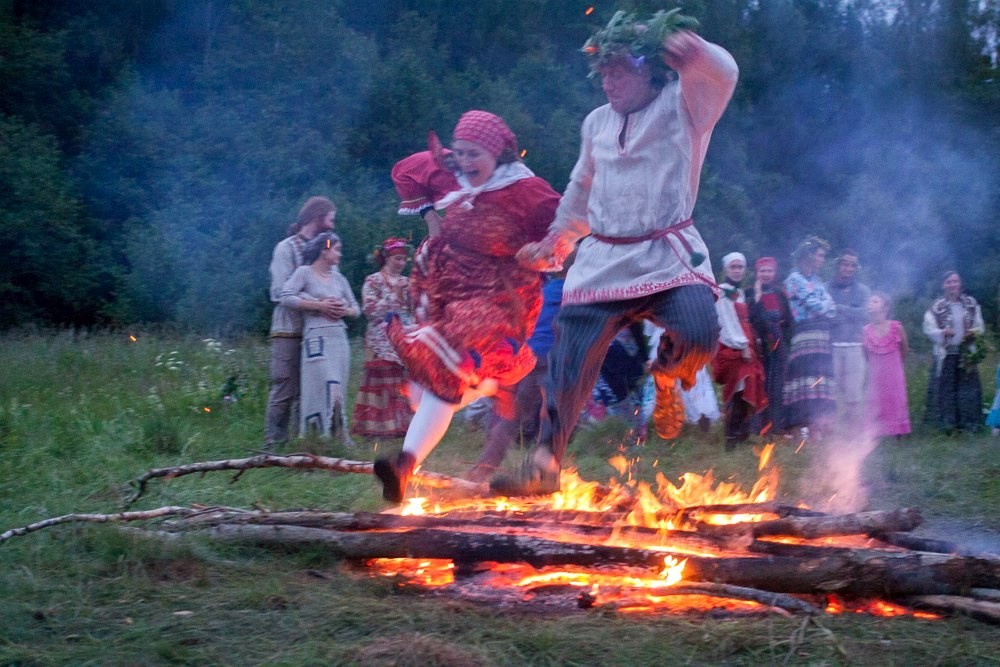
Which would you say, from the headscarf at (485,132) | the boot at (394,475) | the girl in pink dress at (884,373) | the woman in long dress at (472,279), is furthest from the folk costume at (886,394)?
the boot at (394,475)

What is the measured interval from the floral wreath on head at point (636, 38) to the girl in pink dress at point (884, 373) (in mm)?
5925

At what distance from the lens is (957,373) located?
10.0 m

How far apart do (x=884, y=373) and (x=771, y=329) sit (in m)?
1.32

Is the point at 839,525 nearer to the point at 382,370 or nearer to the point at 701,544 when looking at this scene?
the point at 701,544

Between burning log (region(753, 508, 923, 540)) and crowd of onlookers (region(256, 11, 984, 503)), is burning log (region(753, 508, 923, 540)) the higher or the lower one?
the lower one

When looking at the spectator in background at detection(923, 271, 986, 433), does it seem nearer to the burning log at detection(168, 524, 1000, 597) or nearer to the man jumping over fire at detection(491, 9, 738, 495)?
the man jumping over fire at detection(491, 9, 738, 495)

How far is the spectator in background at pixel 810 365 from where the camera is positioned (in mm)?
9031

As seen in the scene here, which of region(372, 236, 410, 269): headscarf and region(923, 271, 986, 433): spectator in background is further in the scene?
region(923, 271, 986, 433): spectator in background

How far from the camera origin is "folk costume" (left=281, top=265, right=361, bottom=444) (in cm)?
814

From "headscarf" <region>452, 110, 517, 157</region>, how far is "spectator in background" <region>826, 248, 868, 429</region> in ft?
17.6

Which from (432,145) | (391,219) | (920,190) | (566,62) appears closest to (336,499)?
(432,145)

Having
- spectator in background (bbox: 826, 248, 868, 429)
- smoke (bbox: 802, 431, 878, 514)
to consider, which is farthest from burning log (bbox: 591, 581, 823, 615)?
spectator in background (bbox: 826, 248, 868, 429)

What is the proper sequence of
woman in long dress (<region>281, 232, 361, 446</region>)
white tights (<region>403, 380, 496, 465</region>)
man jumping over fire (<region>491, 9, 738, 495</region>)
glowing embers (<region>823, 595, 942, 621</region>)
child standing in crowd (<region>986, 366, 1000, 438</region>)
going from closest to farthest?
glowing embers (<region>823, 595, 942, 621</region>), man jumping over fire (<region>491, 9, 738, 495</region>), white tights (<region>403, 380, 496, 465</region>), woman in long dress (<region>281, 232, 361, 446</region>), child standing in crowd (<region>986, 366, 1000, 438</region>)

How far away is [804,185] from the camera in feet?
83.5
